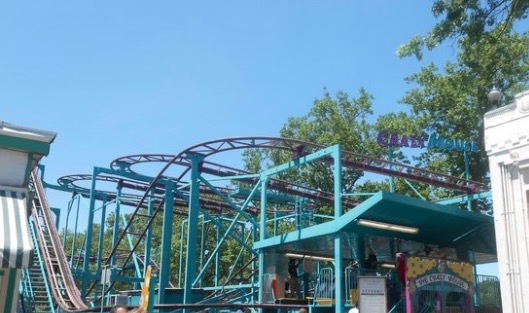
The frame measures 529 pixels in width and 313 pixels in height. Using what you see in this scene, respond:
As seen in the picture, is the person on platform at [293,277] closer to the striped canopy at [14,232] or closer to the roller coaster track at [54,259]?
the roller coaster track at [54,259]

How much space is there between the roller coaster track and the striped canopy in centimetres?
816

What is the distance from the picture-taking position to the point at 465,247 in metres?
20.3

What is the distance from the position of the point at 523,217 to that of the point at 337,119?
85.6 feet

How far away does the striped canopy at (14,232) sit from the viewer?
8.96m

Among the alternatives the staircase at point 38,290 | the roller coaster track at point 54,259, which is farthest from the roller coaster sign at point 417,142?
the staircase at point 38,290

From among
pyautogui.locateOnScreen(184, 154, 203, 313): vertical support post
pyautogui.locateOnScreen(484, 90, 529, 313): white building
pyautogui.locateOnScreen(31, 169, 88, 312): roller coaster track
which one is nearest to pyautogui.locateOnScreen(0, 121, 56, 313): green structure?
pyautogui.locateOnScreen(31, 169, 88, 312): roller coaster track

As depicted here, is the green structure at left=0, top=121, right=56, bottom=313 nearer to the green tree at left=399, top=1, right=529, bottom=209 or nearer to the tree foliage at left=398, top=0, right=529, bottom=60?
the tree foliage at left=398, top=0, right=529, bottom=60

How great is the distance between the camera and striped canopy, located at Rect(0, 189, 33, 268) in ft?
29.4

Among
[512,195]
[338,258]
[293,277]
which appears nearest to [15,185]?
[338,258]

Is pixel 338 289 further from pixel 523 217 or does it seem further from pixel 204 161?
pixel 204 161

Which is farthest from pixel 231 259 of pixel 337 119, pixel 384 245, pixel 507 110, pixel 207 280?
pixel 507 110

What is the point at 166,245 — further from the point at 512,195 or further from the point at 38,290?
the point at 512,195

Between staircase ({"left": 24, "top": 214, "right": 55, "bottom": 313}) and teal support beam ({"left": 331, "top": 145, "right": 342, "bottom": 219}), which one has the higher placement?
teal support beam ({"left": 331, "top": 145, "right": 342, "bottom": 219})

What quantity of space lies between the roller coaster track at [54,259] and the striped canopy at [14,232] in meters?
8.16
